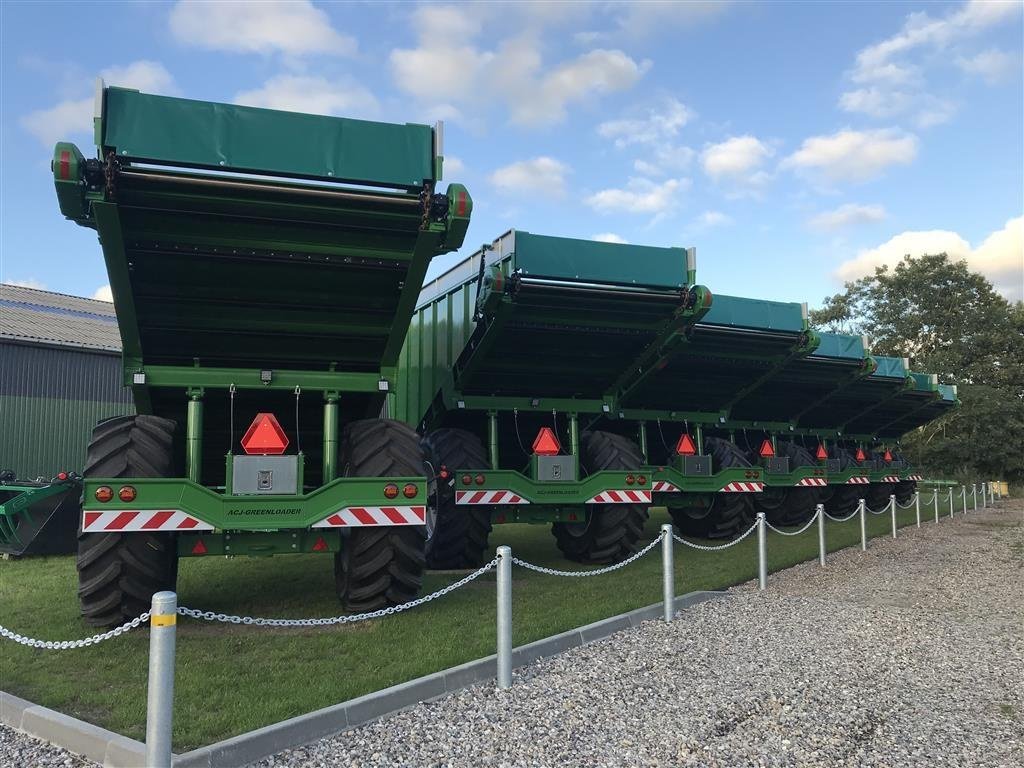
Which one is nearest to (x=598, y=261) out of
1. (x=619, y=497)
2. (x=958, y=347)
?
(x=619, y=497)

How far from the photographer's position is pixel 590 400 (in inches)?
380

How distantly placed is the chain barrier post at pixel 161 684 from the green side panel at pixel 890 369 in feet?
53.3

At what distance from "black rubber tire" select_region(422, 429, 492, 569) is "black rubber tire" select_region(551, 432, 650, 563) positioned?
1.26 m

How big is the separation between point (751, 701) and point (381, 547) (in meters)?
2.88

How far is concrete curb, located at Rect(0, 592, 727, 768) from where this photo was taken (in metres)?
3.30

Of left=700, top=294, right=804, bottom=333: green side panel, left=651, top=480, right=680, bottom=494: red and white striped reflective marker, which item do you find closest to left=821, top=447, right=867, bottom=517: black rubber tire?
left=700, top=294, right=804, bottom=333: green side panel

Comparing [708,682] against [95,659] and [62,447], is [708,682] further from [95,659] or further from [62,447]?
[62,447]

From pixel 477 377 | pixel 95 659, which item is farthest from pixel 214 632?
pixel 477 377

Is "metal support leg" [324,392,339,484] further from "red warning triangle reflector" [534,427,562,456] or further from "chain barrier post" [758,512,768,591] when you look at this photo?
"chain barrier post" [758,512,768,591]

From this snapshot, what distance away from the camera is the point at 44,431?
56.7ft

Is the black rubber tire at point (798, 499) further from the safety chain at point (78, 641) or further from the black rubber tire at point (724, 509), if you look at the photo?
the safety chain at point (78, 641)

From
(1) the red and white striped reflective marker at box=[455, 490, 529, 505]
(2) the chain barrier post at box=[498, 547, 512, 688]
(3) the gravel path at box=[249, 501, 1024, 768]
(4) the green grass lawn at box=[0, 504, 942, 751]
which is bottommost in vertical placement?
(3) the gravel path at box=[249, 501, 1024, 768]

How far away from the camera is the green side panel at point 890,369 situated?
16.8 metres

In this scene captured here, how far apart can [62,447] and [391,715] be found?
16.8m
